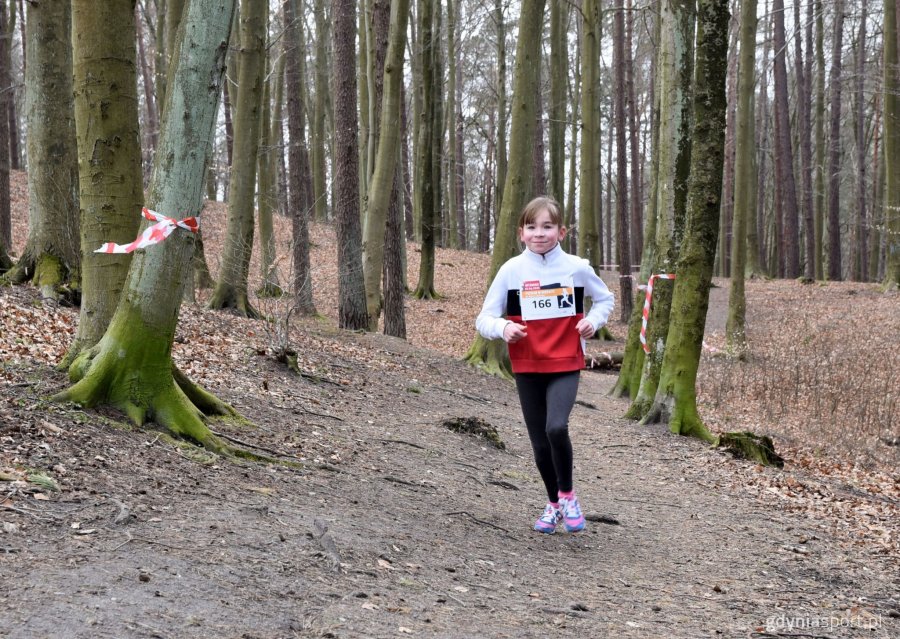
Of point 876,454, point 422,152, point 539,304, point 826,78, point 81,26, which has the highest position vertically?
point 826,78

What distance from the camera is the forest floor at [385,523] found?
307 cm

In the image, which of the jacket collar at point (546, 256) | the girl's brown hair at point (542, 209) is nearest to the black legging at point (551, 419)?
the jacket collar at point (546, 256)

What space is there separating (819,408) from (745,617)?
27.4 feet

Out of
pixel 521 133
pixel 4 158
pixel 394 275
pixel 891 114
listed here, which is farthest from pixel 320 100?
pixel 521 133

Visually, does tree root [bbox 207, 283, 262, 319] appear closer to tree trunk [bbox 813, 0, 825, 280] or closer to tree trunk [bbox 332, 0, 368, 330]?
tree trunk [bbox 332, 0, 368, 330]

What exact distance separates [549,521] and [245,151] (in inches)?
361

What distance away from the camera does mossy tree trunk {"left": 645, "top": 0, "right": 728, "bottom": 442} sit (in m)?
8.48

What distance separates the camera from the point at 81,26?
5.70 m

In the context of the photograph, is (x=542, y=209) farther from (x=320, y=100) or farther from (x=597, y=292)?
(x=320, y=100)

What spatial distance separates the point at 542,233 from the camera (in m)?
4.66

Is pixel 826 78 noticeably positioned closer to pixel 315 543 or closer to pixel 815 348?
pixel 815 348

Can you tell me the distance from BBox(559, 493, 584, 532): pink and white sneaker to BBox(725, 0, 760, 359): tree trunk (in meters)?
11.4

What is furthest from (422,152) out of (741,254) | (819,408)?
(819,408)

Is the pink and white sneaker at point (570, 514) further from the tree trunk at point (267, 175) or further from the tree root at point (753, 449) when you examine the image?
the tree trunk at point (267, 175)
